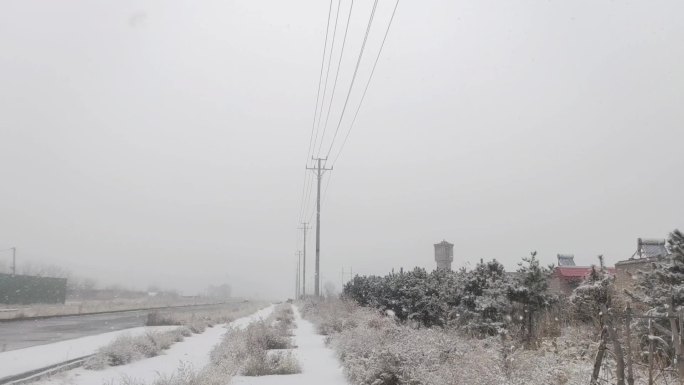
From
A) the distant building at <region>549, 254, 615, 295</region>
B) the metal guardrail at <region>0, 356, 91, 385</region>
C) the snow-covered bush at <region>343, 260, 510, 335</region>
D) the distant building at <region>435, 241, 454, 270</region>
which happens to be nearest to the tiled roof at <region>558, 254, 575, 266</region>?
the distant building at <region>549, 254, 615, 295</region>

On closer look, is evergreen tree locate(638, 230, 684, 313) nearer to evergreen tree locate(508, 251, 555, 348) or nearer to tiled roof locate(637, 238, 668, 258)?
evergreen tree locate(508, 251, 555, 348)

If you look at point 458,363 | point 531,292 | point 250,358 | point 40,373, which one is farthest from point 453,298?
point 40,373

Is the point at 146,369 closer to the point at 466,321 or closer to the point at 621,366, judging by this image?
the point at 466,321

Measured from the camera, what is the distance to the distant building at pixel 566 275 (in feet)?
55.7

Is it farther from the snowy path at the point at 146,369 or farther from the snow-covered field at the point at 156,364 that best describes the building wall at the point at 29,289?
the snowy path at the point at 146,369

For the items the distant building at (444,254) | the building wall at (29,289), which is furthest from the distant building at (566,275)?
the building wall at (29,289)

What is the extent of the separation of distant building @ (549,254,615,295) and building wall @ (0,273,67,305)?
44322mm

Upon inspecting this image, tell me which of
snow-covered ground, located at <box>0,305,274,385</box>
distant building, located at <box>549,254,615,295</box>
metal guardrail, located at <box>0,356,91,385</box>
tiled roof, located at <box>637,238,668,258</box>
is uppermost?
tiled roof, located at <box>637,238,668,258</box>

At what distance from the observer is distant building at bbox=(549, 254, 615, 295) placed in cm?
1699

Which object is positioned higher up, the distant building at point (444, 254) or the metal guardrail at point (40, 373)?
the distant building at point (444, 254)

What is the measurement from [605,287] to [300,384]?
218 inches

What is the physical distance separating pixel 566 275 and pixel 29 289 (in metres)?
45.7

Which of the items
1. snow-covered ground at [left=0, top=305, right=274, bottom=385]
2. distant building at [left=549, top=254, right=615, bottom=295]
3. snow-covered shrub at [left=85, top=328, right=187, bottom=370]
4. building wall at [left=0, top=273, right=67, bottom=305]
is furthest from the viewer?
building wall at [left=0, top=273, right=67, bottom=305]

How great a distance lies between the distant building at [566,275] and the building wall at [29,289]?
44322mm
